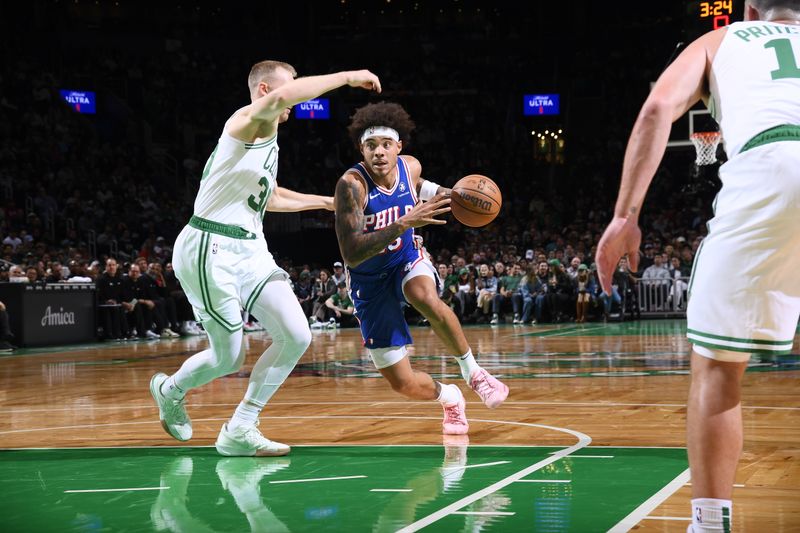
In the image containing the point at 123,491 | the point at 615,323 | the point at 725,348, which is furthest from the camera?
the point at 615,323

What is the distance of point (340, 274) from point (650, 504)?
1837cm

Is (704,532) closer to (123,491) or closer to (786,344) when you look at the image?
(786,344)

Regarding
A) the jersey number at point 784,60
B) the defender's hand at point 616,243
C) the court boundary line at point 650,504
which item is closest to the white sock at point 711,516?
the defender's hand at point 616,243

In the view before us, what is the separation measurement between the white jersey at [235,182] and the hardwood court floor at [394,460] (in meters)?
1.34

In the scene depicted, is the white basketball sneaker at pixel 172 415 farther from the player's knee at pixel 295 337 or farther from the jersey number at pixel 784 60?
the jersey number at pixel 784 60

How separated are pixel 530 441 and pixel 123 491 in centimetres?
232

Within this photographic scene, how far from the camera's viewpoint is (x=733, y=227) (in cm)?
275

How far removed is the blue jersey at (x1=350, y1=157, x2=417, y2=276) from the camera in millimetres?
6027

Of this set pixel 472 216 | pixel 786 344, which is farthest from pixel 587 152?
pixel 786 344

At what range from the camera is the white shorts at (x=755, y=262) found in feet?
8.86

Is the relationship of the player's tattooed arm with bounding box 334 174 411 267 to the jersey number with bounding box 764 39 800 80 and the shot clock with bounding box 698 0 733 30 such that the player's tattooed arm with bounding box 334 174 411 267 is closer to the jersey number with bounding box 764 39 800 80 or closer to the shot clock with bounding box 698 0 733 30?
the jersey number with bounding box 764 39 800 80

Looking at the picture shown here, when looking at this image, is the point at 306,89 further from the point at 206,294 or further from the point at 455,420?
the point at 455,420

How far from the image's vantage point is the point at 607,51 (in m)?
34.8

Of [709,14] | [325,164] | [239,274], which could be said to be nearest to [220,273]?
[239,274]
